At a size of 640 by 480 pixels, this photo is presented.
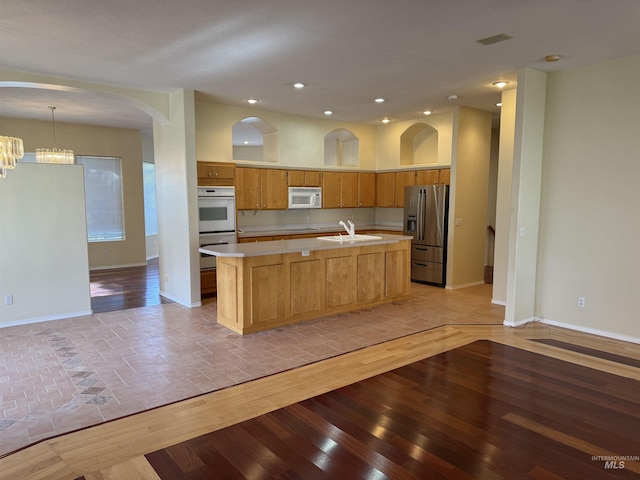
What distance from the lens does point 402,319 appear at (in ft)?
17.7

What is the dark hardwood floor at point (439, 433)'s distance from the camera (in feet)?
7.91

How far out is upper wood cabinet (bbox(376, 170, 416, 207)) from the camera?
8.17 meters

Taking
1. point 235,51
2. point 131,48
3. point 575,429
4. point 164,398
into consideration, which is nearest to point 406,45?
point 235,51

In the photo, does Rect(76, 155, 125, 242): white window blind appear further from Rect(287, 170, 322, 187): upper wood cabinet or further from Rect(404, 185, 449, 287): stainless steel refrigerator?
Rect(404, 185, 449, 287): stainless steel refrigerator

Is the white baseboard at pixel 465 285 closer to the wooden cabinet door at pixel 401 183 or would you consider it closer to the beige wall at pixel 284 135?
the wooden cabinet door at pixel 401 183

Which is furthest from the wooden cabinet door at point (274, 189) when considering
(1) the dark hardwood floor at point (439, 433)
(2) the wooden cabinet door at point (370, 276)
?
(1) the dark hardwood floor at point (439, 433)

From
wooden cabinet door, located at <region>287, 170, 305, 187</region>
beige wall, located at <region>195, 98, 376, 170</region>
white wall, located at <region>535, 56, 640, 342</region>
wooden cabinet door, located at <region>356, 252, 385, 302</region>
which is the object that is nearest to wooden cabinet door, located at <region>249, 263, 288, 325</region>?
wooden cabinet door, located at <region>356, 252, 385, 302</region>

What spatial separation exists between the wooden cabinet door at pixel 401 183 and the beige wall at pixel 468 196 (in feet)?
3.87

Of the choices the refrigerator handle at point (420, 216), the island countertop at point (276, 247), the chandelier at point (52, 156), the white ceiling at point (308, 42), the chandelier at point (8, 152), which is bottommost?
the island countertop at point (276, 247)

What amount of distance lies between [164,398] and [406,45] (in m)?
3.79

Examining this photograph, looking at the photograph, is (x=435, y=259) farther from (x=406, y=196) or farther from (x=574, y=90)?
(x=574, y=90)

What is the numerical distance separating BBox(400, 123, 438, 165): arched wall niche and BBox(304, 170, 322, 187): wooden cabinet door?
5.72 feet

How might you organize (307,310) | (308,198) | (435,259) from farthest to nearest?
1. (308,198)
2. (435,259)
3. (307,310)

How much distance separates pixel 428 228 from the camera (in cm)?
Result: 741
